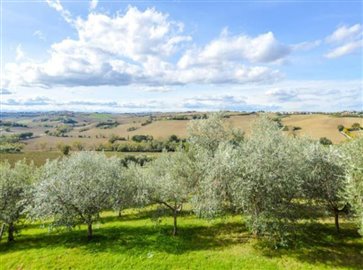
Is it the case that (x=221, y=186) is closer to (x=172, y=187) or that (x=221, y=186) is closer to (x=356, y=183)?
(x=172, y=187)

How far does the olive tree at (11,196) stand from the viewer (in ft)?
155

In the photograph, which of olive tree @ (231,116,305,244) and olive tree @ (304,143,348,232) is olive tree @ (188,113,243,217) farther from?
olive tree @ (304,143,348,232)

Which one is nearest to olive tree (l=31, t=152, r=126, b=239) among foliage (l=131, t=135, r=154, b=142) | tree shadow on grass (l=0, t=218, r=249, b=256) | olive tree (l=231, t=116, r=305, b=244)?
tree shadow on grass (l=0, t=218, r=249, b=256)

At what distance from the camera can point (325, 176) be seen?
128ft

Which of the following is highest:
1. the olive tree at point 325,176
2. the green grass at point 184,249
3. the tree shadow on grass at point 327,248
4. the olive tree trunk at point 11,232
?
the olive tree at point 325,176

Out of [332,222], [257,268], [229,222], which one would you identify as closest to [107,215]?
[229,222]

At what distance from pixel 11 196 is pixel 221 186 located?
34279 mm

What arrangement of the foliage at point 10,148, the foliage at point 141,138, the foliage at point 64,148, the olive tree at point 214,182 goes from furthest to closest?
the foliage at point 141,138 < the foliage at point 64,148 < the foliage at point 10,148 < the olive tree at point 214,182

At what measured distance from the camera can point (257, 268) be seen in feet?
113

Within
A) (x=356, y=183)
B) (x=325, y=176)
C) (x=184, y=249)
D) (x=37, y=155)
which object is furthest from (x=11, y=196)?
(x=37, y=155)

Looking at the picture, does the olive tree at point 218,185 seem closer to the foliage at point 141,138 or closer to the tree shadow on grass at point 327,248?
the tree shadow on grass at point 327,248

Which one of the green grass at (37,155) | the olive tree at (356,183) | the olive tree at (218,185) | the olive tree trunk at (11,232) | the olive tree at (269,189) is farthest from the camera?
the green grass at (37,155)

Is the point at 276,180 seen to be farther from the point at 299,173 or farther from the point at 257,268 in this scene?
the point at 257,268

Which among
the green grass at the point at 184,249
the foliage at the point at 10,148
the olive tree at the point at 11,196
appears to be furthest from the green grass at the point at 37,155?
the green grass at the point at 184,249
